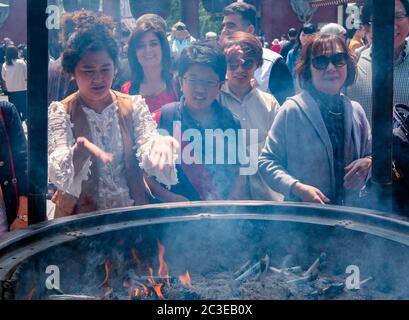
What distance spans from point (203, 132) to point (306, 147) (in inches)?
19.8

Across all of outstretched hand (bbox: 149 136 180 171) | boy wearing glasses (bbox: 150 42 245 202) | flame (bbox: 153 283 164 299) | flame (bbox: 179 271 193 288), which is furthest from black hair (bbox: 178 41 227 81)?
flame (bbox: 153 283 164 299)

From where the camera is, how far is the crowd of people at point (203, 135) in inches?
103

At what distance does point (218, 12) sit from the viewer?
6.62 m

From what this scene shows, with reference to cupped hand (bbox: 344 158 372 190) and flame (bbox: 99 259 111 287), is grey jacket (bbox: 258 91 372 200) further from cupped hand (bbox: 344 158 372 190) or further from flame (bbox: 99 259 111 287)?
flame (bbox: 99 259 111 287)

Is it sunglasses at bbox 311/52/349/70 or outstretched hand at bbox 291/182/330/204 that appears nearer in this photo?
outstretched hand at bbox 291/182/330/204

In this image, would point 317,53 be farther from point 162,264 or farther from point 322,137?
point 162,264

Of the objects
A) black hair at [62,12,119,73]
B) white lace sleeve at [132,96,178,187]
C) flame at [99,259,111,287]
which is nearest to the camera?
flame at [99,259,111,287]

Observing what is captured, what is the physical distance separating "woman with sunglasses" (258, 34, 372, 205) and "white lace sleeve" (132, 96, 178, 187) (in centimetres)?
52

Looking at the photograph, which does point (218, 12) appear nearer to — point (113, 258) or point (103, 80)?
point (103, 80)

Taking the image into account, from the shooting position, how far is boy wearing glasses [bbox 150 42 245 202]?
2.91 meters

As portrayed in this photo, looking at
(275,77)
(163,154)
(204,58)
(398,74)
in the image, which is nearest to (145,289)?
(163,154)

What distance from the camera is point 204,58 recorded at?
298 centimetres

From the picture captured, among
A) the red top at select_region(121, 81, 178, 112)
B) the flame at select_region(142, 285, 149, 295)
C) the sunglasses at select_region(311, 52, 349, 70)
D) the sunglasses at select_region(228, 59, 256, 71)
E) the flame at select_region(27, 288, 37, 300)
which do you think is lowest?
the flame at select_region(142, 285, 149, 295)

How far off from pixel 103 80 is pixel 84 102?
0.13 m
